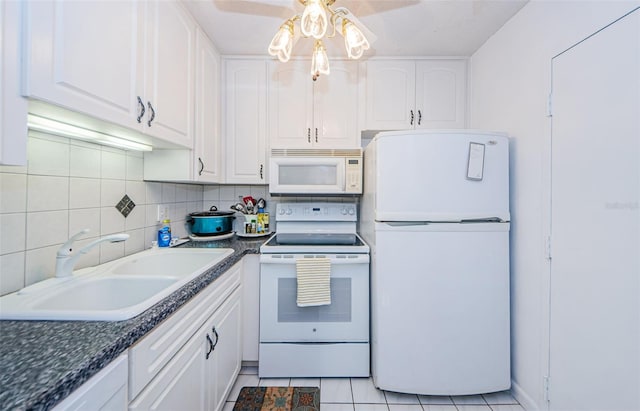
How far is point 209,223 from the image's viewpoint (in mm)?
2078

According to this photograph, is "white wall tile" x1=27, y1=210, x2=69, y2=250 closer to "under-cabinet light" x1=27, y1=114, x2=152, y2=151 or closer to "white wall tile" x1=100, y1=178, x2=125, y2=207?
"white wall tile" x1=100, y1=178, x2=125, y2=207

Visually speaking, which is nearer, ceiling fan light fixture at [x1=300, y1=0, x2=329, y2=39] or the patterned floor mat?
ceiling fan light fixture at [x1=300, y1=0, x2=329, y2=39]

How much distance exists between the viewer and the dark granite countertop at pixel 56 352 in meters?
0.50

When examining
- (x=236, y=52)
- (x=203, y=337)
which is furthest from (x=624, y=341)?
(x=236, y=52)

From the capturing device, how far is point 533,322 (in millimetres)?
1485

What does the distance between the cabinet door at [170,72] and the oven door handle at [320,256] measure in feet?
2.86

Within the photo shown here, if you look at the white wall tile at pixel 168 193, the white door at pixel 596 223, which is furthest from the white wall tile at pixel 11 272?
the white door at pixel 596 223

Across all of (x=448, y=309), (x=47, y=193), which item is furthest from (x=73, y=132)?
(x=448, y=309)

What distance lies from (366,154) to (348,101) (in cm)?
50

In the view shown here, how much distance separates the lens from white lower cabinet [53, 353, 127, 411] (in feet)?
1.87

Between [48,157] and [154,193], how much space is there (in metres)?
0.68

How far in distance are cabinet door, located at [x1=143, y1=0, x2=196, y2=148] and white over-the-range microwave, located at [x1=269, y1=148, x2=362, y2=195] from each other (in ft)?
2.09

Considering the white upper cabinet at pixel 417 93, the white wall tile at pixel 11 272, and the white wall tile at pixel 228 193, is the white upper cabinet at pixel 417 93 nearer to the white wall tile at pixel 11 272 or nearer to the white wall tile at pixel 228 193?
the white wall tile at pixel 228 193

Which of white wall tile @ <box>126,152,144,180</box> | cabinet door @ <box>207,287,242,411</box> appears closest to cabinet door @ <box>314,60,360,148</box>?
white wall tile @ <box>126,152,144,180</box>
